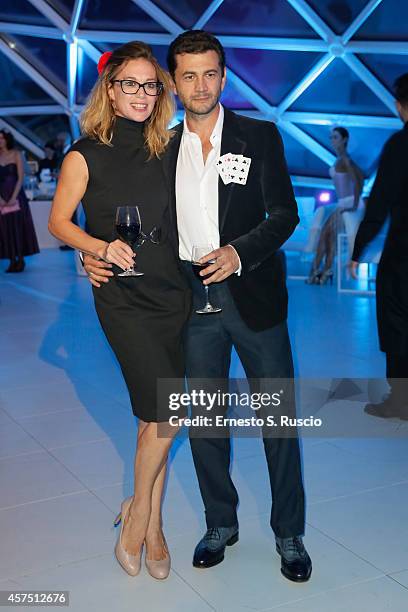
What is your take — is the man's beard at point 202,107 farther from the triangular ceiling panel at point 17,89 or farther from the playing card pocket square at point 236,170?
the triangular ceiling panel at point 17,89

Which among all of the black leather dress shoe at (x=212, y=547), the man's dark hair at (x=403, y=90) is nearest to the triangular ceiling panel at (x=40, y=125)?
the man's dark hair at (x=403, y=90)

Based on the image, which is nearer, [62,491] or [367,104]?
[62,491]

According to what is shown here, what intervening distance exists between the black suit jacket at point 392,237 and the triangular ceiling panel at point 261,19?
8.73 meters

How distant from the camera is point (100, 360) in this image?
22.9 ft

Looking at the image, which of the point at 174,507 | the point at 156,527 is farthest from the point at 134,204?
the point at 174,507

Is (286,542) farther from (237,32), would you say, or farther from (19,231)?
(237,32)

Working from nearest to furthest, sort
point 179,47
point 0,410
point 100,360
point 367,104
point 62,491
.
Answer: point 179,47, point 62,491, point 0,410, point 100,360, point 367,104

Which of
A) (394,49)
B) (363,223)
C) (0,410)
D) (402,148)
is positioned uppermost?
(394,49)

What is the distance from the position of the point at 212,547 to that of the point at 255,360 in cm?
76

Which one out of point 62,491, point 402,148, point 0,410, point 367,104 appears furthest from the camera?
point 367,104

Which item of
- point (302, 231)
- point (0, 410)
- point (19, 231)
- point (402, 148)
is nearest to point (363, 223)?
point (402, 148)

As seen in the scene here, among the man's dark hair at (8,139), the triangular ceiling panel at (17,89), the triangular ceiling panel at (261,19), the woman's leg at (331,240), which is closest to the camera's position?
the woman's leg at (331,240)

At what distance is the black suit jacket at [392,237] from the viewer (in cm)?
506

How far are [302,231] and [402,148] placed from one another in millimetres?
7216
